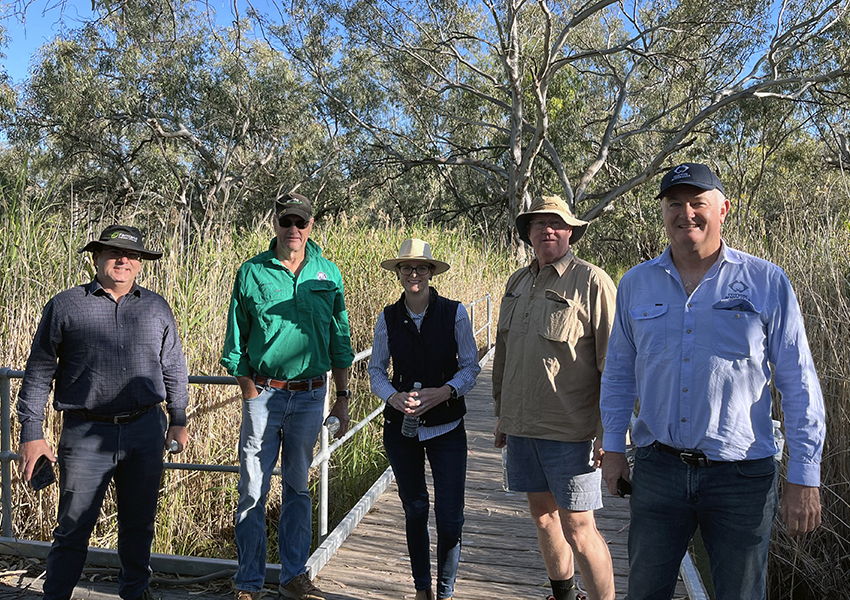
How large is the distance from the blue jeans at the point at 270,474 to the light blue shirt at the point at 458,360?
0.41 meters

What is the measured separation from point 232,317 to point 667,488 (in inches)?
81.9

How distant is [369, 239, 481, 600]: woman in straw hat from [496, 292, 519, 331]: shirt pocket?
0.57 ft

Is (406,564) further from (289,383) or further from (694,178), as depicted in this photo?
(694,178)

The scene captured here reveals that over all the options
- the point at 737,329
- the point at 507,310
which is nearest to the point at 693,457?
the point at 737,329

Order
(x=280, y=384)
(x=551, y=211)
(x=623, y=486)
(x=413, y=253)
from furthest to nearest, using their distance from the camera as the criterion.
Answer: (x=280, y=384) < (x=413, y=253) < (x=551, y=211) < (x=623, y=486)

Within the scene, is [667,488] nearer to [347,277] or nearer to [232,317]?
[232,317]

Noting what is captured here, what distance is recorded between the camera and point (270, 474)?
3.46 metres

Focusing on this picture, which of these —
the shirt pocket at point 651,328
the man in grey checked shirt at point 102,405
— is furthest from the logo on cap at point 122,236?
the shirt pocket at point 651,328

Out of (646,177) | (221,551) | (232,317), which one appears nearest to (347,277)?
(221,551)

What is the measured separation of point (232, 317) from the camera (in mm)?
3428

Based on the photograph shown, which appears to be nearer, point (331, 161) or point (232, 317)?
point (232, 317)

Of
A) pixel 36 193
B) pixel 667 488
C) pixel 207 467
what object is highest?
pixel 36 193

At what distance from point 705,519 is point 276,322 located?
204cm

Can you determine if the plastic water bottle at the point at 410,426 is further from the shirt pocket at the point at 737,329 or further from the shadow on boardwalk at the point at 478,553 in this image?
the shirt pocket at the point at 737,329
